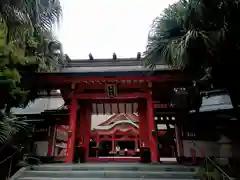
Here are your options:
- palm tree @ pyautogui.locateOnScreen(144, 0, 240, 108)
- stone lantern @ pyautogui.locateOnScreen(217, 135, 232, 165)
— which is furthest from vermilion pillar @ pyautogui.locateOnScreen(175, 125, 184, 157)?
palm tree @ pyautogui.locateOnScreen(144, 0, 240, 108)

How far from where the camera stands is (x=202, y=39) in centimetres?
552

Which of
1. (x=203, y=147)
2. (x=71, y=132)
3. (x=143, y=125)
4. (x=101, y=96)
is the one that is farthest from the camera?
(x=143, y=125)

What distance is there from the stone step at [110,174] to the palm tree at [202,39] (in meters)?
2.36

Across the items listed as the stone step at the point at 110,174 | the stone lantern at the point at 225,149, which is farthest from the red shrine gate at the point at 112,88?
the stone lantern at the point at 225,149

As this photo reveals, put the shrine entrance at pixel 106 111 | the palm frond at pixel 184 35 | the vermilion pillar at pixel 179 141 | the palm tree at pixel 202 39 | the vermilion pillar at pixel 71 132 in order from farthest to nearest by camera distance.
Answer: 1. the vermilion pillar at pixel 179 141
2. the shrine entrance at pixel 106 111
3. the vermilion pillar at pixel 71 132
4. the palm frond at pixel 184 35
5. the palm tree at pixel 202 39

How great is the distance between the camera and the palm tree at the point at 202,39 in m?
5.18

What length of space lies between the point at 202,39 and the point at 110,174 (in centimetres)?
428

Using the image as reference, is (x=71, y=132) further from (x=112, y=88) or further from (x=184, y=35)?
(x=184, y=35)

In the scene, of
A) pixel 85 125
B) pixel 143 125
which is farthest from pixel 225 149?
pixel 85 125

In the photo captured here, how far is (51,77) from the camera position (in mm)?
8844

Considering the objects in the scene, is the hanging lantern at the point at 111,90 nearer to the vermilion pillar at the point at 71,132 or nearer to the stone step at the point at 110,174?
the vermilion pillar at the point at 71,132

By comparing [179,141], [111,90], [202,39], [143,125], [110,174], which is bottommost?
[110,174]

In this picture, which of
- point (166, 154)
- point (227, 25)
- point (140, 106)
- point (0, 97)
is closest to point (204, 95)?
point (140, 106)

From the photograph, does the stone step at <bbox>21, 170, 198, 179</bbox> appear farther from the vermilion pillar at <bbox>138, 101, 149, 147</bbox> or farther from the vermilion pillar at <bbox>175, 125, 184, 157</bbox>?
the vermilion pillar at <bbox>175, 125, 184, 157</bbox>
